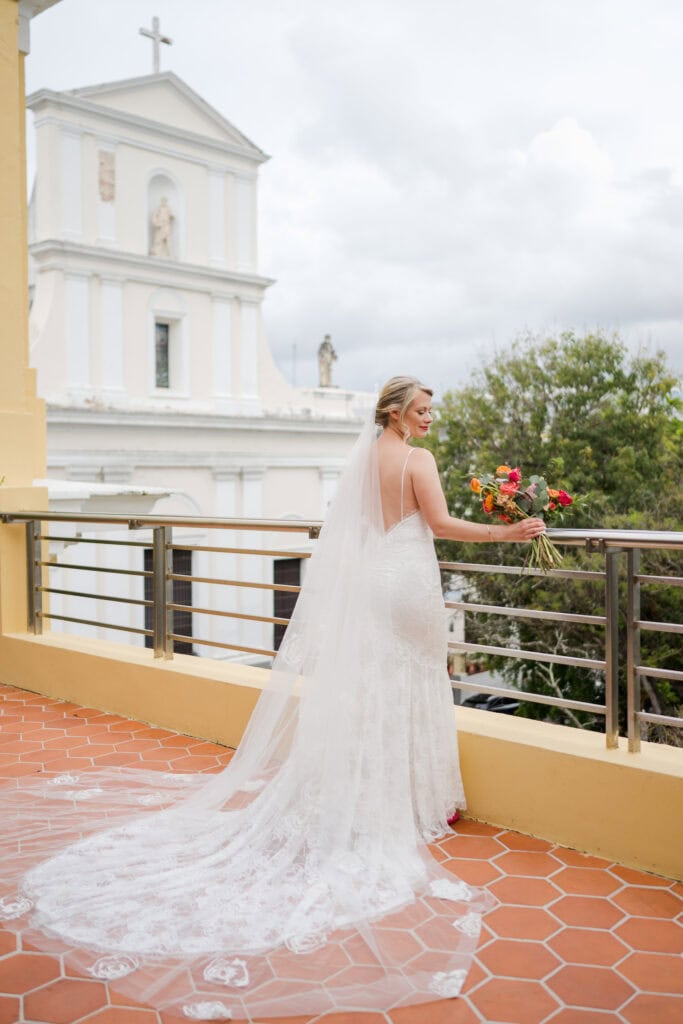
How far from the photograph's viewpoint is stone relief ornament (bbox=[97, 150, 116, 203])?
70.8ft

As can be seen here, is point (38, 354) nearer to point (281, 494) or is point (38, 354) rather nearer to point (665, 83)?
point (281, 494)

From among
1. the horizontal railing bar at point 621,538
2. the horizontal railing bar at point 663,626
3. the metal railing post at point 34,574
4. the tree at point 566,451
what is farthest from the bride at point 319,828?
the tree at point 566,451

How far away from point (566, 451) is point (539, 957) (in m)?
18.0

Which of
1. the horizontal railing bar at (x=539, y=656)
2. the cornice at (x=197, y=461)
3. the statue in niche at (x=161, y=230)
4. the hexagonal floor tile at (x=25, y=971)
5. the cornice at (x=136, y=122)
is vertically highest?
the cornice at (x=136, y=122)

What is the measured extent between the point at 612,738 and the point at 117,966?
6.14 feet

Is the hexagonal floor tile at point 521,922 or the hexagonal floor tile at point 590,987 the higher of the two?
the hexagonal floor tile at point 521,922

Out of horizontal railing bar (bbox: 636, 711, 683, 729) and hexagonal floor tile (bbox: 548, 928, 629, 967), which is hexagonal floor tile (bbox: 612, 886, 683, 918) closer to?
hexagonal floor tile (bbox: 548, 928, 629, 967)

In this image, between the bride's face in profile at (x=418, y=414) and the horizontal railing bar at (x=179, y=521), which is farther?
the horizontal railing bar at (x=179, y=521)

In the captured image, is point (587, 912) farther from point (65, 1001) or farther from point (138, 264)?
point (138, 264)

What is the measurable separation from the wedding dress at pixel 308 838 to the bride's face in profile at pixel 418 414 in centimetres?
16

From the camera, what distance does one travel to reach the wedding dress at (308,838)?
8.20 ft

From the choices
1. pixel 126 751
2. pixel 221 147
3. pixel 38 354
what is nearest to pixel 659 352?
pixel 221 147

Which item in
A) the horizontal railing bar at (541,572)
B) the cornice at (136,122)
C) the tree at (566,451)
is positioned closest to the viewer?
the horizontal railing bar at (541,572)

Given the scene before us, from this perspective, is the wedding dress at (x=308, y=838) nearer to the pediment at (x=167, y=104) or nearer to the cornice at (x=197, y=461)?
the cornice at (x=197, y=461)
